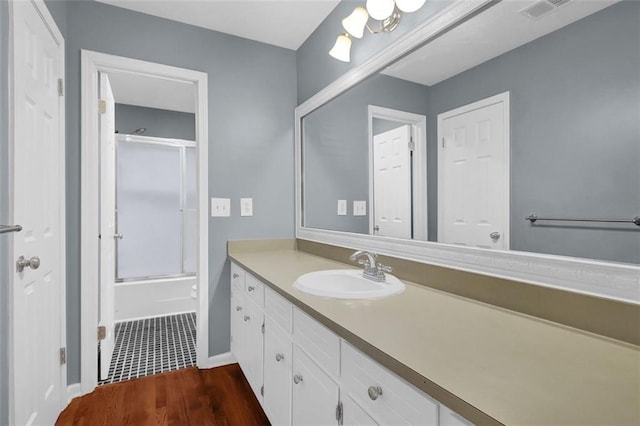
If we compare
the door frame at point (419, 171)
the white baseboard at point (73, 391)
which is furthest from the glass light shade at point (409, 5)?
the white baseboard at point (73, 391)

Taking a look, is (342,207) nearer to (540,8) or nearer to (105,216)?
(540,8)

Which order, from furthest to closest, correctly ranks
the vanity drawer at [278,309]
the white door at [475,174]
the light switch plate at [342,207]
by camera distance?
1. the light switch plate at [342,207]
2. the vanity drawer at [278,309]
3. the white door at [475,174]

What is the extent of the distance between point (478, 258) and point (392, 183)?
0.59 m

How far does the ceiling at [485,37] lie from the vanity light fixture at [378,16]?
0.18m

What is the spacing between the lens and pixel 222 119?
2340 millimetres

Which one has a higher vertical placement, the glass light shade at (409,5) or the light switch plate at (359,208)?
the glass light shade at (409,5)

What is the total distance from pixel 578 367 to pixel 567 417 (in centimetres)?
21

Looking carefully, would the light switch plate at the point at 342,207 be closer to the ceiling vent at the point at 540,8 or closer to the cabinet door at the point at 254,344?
the cabinet door at the point at 254,344

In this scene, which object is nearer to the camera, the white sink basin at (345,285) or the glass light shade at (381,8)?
the white sink basin at (345,285)

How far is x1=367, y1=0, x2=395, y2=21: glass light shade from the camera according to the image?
1417 mm

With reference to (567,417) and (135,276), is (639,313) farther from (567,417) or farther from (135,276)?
(135,276)

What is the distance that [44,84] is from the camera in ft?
5.04

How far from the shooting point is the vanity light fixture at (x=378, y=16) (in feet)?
4.37

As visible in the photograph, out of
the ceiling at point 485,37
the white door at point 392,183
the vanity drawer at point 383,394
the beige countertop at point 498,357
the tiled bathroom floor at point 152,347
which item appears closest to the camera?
the beige countertop at point 498,357
